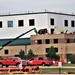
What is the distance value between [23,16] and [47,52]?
1796 centimetres

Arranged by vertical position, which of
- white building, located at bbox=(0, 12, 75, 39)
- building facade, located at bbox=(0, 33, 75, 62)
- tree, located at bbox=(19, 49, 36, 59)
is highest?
white building, located at bbox=(0, 12, 75, 39)

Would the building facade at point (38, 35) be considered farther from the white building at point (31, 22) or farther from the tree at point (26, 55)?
the tree at point (26, 55)

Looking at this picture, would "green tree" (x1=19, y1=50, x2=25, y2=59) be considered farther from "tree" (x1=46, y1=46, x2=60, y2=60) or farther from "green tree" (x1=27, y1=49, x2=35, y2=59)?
"tree" (x1=46, y1=46, x2=60, y2=60)

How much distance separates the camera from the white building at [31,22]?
11750 cm

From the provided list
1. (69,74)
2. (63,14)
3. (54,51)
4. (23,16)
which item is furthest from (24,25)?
(69,74)

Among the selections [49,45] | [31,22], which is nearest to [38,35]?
[49,45]

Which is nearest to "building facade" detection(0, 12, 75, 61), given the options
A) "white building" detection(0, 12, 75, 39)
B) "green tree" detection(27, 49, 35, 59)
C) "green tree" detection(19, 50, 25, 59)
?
"white building" detection(0, 12, 75, 39)

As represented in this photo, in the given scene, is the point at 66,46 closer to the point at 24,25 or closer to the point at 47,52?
the point at 47,52

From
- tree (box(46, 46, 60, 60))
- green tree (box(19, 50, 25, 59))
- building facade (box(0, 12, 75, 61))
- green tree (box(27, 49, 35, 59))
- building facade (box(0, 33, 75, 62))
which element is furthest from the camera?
building facade (box(0, 12, 75, 61))

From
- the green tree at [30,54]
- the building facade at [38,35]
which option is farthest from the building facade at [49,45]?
the green tree at [30,54]

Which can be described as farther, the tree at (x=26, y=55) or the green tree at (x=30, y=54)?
the green tree at (x=30, y=54)

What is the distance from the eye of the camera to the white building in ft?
385

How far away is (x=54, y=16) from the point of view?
391ft

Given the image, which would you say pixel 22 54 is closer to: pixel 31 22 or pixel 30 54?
pixel 30 54
